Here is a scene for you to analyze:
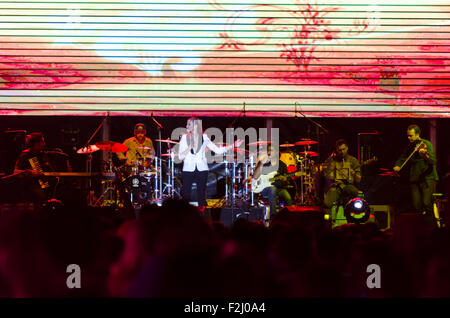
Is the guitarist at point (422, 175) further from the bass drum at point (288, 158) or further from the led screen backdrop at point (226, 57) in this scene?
the bass drum at point (288, 158)

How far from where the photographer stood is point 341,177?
33.6 ft

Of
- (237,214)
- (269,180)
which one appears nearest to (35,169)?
(237,214)

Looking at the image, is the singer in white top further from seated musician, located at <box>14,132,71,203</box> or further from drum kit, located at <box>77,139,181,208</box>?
seated musician, located at <box>14,132,71,203</box>

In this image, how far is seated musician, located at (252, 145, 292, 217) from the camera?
438 inches

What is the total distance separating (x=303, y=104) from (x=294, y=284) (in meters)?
8.87

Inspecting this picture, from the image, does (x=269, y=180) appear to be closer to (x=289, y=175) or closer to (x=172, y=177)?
(x=289, y=175)

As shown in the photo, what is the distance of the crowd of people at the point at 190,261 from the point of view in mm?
2326

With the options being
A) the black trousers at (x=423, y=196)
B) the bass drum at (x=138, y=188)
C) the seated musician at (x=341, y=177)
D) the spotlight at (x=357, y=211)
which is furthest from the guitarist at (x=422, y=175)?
the bass drum at (x=138, y=188)

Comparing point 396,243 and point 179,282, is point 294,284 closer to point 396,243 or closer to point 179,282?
point 179,282

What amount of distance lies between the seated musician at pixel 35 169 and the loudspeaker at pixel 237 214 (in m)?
2.76

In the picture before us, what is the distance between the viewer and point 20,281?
2605 millimetres

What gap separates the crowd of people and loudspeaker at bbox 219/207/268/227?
6148mm

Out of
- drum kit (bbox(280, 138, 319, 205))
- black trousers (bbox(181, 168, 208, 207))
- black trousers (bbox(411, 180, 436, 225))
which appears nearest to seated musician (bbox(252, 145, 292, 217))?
drum kit (bbox(280, 138, 319, 205))

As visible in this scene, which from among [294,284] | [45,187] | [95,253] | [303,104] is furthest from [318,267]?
[303,104]
